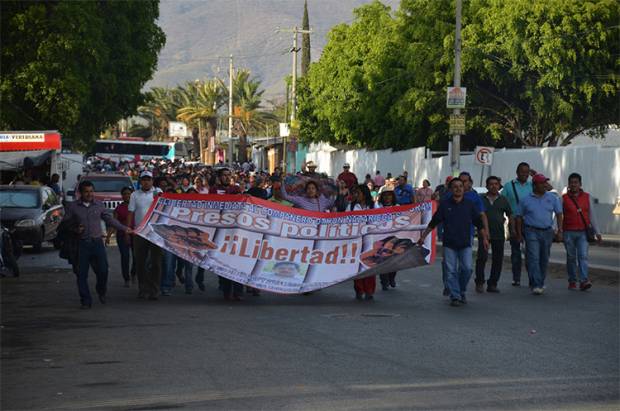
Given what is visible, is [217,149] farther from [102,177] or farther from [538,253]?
[538,253]

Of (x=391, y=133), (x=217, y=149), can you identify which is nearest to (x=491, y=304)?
(x=391, y=133)

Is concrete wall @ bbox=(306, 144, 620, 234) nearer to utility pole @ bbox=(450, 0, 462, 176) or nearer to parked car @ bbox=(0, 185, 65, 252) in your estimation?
utility pole @ bbox=(450, 0, 462, 176)


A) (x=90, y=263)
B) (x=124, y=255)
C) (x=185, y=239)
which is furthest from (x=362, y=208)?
(x=90, y=263)

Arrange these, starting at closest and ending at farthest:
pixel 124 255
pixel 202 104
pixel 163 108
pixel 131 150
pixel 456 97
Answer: pixel 124 255 → pixel 456 97 → pixel 131 150 → pixel 202 104 → pixel 163 108

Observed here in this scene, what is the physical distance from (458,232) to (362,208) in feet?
7.25

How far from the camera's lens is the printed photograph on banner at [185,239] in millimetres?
16891

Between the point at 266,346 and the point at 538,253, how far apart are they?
297 inches

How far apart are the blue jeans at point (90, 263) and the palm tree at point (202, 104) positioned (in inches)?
3737

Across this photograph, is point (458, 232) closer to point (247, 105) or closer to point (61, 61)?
point (61, 61)

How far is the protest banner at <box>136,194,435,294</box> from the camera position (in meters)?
16.8

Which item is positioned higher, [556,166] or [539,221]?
[556,166]

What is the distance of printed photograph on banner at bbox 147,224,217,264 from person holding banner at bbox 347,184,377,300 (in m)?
2.16

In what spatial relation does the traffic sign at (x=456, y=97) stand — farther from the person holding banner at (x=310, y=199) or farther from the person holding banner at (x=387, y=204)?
the person holding banner at (x=310, y=199)

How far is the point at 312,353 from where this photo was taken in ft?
36.7
